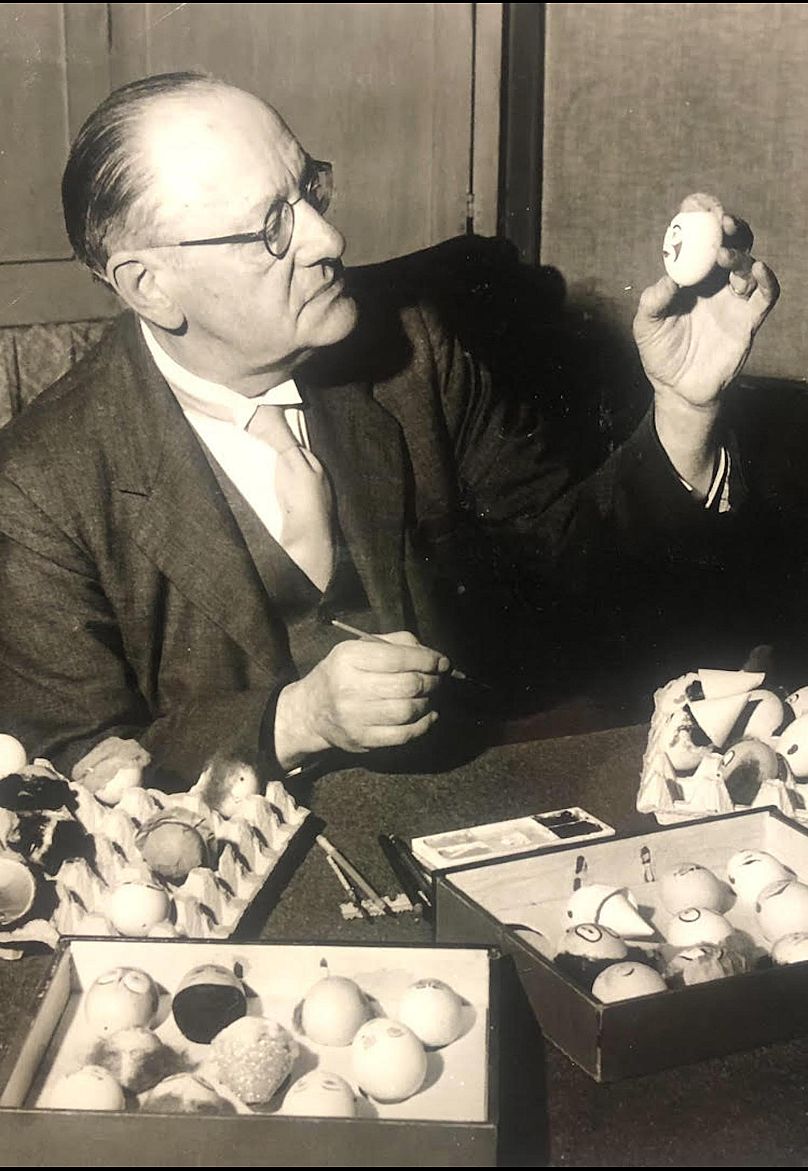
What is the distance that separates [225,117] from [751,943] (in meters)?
1.10

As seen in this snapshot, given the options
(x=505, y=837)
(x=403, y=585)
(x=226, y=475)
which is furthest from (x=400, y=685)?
(x=226, y=475)

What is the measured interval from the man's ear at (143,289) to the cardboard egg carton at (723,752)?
81 centimetres

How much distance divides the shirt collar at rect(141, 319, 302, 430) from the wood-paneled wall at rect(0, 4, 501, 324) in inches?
3.5

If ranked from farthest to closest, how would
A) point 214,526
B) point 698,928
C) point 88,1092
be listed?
1. point 214,526
2. point 698,928
3. point 88,1092

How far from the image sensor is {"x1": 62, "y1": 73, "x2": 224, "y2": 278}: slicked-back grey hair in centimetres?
152

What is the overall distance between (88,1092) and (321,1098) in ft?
0.65

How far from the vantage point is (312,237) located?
5.31 ft

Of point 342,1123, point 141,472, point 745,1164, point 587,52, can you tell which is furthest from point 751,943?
point 587,52

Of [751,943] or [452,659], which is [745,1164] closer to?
[751,943]

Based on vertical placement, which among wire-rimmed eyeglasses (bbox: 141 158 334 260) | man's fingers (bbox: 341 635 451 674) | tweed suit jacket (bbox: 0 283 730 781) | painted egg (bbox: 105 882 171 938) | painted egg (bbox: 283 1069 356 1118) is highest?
wire-rimmed eyeglasses (bbox: 141 158 334 260)

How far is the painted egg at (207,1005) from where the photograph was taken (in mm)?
1226

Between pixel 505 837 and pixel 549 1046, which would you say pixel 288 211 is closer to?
pixel 505 837

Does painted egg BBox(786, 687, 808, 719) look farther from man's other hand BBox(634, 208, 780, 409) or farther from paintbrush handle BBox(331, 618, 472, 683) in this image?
paintbrush handle BBox(331, 618, 472, 683)

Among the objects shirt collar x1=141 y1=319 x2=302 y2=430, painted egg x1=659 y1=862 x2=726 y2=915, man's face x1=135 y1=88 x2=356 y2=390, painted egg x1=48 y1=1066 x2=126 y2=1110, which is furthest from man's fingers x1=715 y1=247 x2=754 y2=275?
painted egg x1=48 y1=1066 x2=126 y2=1110
